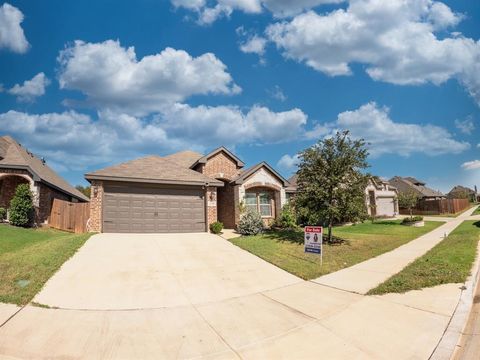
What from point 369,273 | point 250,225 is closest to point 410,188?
point 250,225

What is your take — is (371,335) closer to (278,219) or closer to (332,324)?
(332,324)

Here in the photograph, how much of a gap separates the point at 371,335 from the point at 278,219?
1568cm

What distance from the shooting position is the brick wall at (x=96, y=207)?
16094 mm

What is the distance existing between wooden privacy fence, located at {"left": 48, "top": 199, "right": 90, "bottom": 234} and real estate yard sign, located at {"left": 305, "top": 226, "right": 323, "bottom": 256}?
11.8m

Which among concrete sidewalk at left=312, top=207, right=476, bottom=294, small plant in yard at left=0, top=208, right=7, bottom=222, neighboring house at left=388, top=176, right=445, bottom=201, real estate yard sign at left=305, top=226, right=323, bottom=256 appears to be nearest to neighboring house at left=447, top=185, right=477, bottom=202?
neighboring house at left=388, top=176, right=445, bottom=201

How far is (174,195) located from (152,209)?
4.91 feet

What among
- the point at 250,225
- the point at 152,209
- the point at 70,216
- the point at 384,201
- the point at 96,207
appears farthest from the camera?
the point at 384,201

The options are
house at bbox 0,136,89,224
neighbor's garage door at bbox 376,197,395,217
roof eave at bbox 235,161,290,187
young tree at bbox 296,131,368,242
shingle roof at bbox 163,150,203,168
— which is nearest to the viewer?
young tree at bbox 296,131,368,242

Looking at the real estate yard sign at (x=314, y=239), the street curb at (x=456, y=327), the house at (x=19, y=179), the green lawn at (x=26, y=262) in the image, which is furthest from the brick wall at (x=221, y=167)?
the street curb at (x=456, y=327)

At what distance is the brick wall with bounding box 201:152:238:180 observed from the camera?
2217cm

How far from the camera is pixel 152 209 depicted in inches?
683

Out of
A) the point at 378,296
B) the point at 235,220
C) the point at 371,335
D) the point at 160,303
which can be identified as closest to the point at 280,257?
the point at 378,296

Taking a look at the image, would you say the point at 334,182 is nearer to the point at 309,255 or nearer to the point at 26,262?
the point at 309,255

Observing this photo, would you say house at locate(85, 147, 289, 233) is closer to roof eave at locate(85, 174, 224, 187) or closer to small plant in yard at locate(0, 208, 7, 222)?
roof eave at locate(85, 174, 224, 187)
